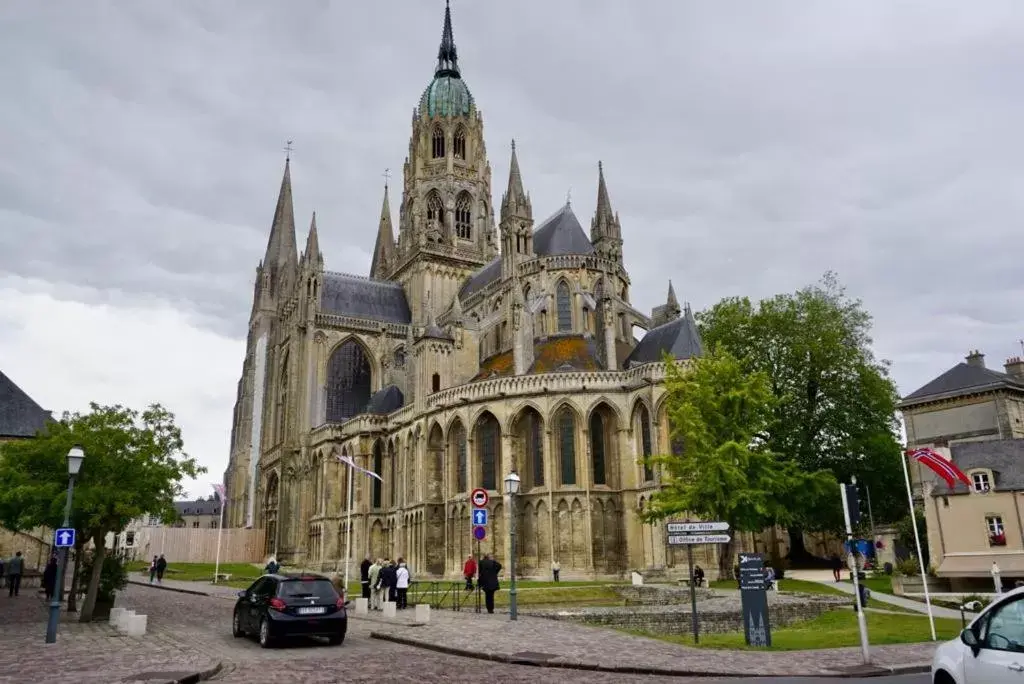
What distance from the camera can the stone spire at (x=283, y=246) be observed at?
78.9 metres

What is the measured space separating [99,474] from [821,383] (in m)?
36.2

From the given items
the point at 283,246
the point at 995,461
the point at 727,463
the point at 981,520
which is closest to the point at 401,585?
the point at 727,463

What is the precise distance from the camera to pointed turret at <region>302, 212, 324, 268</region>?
207 ft

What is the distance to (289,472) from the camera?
2303 inches

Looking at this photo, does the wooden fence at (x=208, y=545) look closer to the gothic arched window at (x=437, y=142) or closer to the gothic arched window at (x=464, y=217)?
the gothic arched window at (x=464, y=217)

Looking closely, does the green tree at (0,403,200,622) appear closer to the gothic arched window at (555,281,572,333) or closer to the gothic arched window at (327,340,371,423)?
the gothic arched window at (555,281,572,333)

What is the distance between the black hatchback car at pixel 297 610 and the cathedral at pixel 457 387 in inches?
925

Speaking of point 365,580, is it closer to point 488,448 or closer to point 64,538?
point 64,538

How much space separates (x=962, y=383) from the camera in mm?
48031

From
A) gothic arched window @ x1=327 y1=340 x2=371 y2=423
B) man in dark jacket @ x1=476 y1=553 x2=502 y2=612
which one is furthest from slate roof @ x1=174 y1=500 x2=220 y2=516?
man in dark jacket @ x1=476 y1=553 x2=502 y2=612

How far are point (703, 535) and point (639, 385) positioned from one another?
78.0ft

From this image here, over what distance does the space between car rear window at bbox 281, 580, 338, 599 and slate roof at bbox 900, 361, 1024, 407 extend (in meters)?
42.8

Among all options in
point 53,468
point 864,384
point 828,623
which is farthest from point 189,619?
point 864,384

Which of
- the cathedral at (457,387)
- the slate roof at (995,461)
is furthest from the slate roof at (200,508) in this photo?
the slate roof at (995,461)
